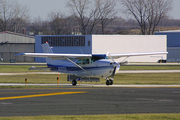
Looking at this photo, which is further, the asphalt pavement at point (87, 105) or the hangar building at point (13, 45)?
the hangar building at point (13, 45)

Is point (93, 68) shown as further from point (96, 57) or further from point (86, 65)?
point (96, 57)

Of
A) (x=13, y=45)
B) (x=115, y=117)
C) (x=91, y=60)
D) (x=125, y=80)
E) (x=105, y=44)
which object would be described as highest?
(x=105, y=44)

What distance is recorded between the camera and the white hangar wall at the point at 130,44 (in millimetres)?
67062

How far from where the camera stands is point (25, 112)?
11617 millimetres

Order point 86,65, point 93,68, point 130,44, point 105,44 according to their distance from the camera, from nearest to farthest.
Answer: point 93,68
point 86,65
point 105,44
point 130,44

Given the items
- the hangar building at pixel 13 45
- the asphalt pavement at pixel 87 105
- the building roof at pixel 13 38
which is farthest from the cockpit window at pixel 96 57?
the building roof at pixel 13 38

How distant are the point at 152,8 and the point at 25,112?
87.6 m

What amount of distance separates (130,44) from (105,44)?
633cm

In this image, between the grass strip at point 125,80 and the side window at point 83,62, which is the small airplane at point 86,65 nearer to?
the side window at point 83,62

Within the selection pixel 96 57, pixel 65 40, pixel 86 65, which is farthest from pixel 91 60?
pixel 65 40

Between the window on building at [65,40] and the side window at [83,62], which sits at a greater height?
the window on building at [65,40]

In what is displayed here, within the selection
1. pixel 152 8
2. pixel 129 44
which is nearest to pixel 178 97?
pixel 129 44

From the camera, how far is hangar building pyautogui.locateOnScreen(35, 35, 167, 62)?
66.8 m

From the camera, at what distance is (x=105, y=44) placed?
222 ft
